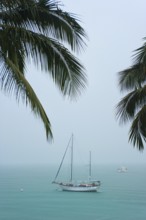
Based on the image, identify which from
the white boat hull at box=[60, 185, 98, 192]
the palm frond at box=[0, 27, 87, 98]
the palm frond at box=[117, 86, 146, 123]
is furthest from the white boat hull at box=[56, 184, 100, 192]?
the palm frond at box=[0, 27, 87, 98]

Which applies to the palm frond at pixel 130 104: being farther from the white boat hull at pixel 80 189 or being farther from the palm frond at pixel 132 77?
the white boat hull at pixel 80 189

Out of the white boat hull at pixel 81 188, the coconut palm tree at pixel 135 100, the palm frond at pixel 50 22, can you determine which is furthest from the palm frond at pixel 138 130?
the white boat hull at pixel 81 188

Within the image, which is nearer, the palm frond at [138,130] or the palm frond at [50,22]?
the palm frond at [50,22]

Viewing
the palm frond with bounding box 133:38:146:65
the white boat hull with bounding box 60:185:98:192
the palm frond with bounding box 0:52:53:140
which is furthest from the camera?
the white boat hull with bounding box 60:185:98:192

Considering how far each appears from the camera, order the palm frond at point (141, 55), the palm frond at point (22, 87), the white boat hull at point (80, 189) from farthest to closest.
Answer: the white boat hull at point (80, 189) → the palm frond at point (141, 55) → the palm frond at point (22, 87)

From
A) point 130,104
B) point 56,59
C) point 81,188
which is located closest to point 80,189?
point 81,188

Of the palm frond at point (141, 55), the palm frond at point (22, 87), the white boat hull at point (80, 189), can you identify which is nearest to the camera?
the palm frond at point (22, 87)

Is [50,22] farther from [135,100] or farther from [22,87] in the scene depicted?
[135,100]

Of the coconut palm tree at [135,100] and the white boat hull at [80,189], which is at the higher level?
the coconut palm tree at [135,100]

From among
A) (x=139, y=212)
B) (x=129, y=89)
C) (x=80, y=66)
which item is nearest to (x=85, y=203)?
(x=139, y=212)

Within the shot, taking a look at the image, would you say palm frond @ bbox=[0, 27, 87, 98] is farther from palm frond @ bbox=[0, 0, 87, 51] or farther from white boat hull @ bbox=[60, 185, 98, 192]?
white boat hull @ bbox=[60, 185, 98, 192]

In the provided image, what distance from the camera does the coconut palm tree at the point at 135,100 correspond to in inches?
359

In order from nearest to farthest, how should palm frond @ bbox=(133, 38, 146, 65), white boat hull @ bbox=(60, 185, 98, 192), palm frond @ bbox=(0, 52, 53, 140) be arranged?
palm frond @ bbox=(0, 52, 53, 140) < palm frond @ bbox=(133, 38, 146, 65) < white boat hull @ bbox=(60, 185, 98, 192)

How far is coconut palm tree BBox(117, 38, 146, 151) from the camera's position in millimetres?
9109
